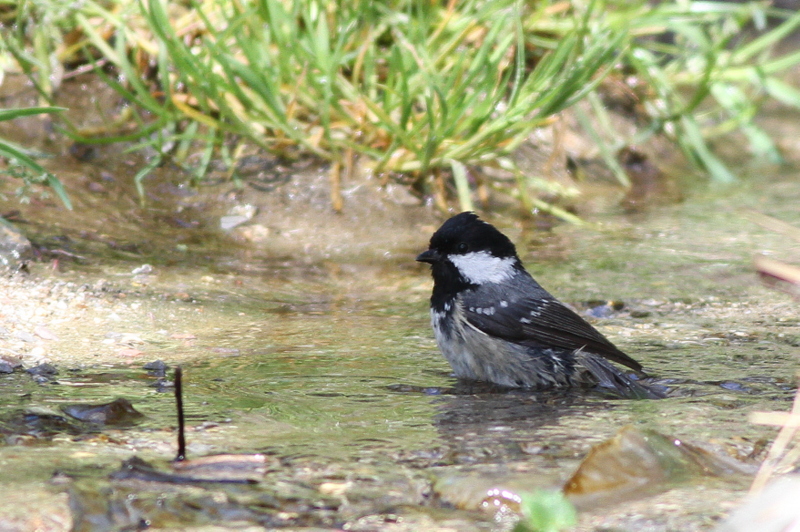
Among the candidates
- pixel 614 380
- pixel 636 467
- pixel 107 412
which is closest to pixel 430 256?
pixel 614 380

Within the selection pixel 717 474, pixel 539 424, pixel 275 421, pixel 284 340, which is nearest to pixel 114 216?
pixel 284 340

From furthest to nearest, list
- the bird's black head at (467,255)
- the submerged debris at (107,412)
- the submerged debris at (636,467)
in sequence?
the bird's black head at (467,255)
the submerged debris at (107,412)
the submerged debris at (636,467)

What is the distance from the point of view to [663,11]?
618 centimetres

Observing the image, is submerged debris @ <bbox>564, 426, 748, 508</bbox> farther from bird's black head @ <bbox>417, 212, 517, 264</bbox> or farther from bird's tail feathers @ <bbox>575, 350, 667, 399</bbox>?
bird's black head @ <bbox>417, 212, 517, 264</bbox>

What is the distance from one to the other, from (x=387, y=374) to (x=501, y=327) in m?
0.59

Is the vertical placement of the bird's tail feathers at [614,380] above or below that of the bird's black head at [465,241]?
below

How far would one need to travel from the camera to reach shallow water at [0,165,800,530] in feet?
7.36

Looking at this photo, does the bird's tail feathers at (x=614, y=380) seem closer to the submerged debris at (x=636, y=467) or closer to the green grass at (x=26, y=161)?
the submerged debris at (x=636, y=467)

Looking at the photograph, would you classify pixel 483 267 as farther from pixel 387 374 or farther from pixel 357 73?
pixel 357 73

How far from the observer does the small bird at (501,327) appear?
3527mm

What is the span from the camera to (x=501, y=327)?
12.2ft

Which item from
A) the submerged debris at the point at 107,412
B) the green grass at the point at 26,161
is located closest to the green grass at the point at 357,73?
the green grass at the point at 26,161

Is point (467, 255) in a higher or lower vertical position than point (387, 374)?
higher

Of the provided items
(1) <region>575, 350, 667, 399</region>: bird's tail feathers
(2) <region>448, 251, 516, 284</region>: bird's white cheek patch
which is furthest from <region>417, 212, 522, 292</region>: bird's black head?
(1) <region>575, 350, 667, 399</region>: bird's tail feathers
